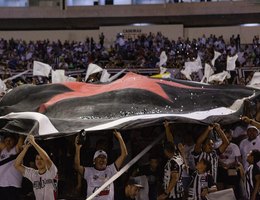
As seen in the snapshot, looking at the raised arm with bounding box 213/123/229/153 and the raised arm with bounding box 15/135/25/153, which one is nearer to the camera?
the raised arm with bounding box 15/135/25/153

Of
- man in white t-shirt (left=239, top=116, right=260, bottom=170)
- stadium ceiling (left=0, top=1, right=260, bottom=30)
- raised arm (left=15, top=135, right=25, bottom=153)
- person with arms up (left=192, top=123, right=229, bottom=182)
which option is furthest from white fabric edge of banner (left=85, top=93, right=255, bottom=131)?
stadium ceiling (left=0, top=1, right=260, bottom=30)

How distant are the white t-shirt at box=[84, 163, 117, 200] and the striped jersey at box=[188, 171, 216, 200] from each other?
0.99 meters

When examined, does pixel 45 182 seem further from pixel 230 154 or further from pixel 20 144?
pixel 230 154

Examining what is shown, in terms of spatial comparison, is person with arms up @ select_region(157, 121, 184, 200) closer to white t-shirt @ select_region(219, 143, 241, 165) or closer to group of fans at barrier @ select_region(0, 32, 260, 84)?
white t-shirt @ select_region(219, 143, 241, 165)

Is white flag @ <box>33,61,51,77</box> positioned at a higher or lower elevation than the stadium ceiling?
lower

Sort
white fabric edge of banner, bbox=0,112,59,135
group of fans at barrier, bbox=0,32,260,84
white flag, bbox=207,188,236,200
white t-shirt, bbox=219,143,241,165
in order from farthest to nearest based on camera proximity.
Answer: group of fans at barrier, bbox=0,32,260,84
white t-shirt, bbox=219,143,241,165
white fabric edge of banner, bbox=0,112,59,135
white flag, bbox=207,188,236,200

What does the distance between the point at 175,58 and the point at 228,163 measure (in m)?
14.3

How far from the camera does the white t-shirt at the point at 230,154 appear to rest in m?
7.42

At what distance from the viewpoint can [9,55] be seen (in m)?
24.8

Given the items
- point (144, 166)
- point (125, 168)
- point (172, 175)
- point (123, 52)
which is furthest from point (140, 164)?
point (123, 52)

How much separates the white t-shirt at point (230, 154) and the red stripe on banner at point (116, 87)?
4.00ft

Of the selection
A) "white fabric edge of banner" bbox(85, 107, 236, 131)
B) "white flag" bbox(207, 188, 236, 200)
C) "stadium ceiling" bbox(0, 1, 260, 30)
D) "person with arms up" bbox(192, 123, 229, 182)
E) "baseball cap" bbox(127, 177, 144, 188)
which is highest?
"stadium ceiling" bbox(0, 1, 260, 30)

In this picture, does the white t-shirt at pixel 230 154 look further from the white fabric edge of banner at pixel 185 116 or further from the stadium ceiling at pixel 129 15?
the stadium ceiling at pixel 129 15

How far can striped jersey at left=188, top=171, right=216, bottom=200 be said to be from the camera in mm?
6625
